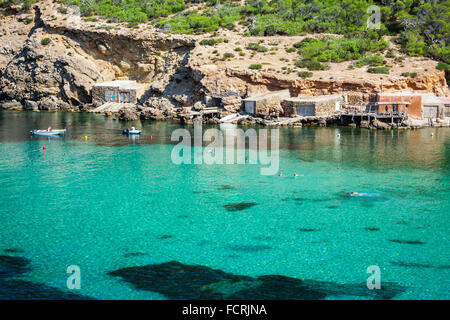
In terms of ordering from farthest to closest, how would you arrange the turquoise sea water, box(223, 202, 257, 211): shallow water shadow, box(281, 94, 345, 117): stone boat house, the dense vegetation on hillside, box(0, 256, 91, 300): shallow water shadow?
the dense vegetation on hillside → box(281, 94, 345, 117): stone boat house → box(223, 202, 257, 211): shallow water shadow → the turquoise sea water → box(0, 256, 91, 300): shallow water shadow

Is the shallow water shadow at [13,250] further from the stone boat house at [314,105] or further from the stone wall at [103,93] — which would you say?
the stone wall at [103,93]

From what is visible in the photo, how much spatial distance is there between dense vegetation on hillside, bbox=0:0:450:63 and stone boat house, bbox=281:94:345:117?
541 inches

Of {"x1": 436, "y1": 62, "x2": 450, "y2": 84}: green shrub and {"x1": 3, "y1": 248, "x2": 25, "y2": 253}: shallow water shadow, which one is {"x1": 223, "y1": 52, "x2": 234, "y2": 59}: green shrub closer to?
{"x1": 436, "y1": 62, "x2": 450, "y2": 84}: green shrub

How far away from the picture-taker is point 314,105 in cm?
4978

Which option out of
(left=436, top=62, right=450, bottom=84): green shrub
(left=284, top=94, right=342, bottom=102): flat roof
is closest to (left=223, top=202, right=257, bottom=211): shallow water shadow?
(left=284, top=94, right=342, bottom=102): flat roof

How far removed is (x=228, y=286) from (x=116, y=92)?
51.6 m

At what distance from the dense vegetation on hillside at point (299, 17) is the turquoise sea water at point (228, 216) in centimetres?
3052

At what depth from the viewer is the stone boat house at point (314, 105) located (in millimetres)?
49875

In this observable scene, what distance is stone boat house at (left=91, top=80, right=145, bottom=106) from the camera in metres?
61.7

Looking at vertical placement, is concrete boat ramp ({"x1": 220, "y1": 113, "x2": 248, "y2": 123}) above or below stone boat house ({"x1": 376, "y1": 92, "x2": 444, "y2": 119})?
below

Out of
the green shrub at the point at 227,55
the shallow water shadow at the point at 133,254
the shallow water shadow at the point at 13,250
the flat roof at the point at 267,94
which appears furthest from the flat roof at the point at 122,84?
the shallow water shadow at the point at 133,254

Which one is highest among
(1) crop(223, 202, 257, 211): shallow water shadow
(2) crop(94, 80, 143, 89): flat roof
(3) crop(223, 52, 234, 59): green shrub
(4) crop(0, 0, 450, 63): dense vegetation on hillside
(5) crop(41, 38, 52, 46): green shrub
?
(4) crop(0, 0, 450, 63): dense vegetation on hillside

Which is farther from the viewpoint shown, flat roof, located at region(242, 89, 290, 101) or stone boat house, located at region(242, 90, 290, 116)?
flat roof, located at region(242, 89, 290, 101)

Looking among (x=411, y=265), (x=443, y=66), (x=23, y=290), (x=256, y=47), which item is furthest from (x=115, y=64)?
(x=411, y=265)
